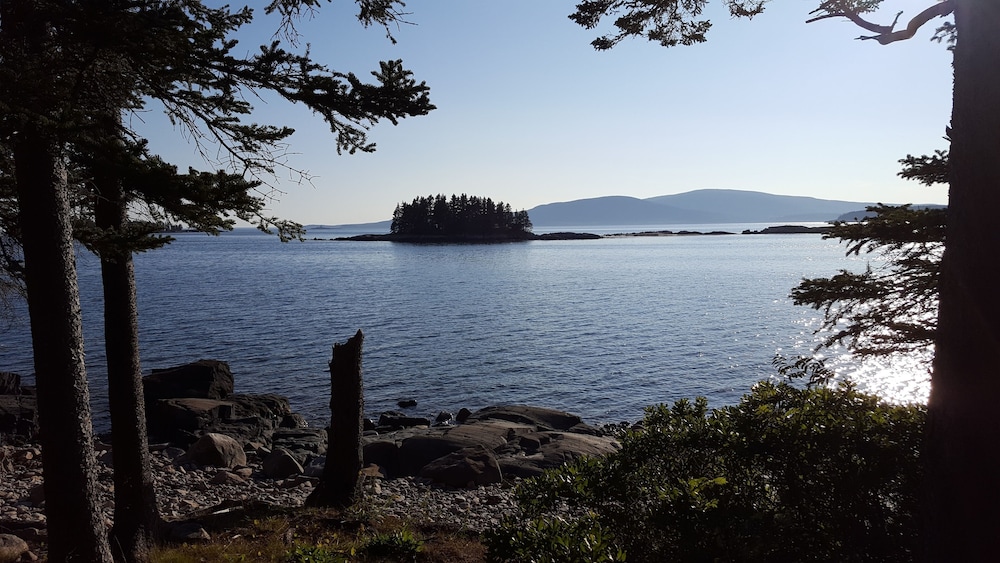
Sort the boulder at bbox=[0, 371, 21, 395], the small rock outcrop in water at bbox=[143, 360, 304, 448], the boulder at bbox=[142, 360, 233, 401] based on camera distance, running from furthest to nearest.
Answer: the boulder at bbox=[142, 360, 233, 401] < the boulder at bbox=[0, 371, 21, 395] < the small rock outcrop in water at bbox=[143, 360, 304, 448]

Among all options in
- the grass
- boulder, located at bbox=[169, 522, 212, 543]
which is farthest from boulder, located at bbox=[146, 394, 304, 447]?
the grass

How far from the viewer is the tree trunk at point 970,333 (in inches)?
185

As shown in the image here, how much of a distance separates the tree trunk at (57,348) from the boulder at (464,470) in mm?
8905

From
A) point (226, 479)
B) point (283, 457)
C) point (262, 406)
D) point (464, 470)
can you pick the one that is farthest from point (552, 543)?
point (262, 406)

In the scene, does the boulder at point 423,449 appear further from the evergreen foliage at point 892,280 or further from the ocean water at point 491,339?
the evergreen foliage at point 892,280

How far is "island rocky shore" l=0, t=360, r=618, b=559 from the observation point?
11.8 m

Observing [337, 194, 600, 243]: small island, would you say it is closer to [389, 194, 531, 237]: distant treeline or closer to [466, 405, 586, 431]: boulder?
[389, 194, 531, 237]: distant treeline

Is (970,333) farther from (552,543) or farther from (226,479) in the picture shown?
(226,479)

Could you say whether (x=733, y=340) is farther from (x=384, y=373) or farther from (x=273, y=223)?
(x=273, y=223)

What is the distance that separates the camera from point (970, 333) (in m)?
4.83

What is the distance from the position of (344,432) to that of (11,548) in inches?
181

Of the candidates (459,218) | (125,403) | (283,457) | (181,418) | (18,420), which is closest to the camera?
(125,403)

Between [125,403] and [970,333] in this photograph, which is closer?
[970,333]

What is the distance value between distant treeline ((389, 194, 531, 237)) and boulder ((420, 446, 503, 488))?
465ft
